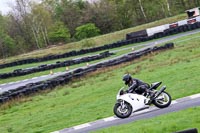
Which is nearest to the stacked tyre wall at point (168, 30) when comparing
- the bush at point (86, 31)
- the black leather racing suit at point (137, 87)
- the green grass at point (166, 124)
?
the bush at point (86, 31)

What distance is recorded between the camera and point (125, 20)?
82188mm

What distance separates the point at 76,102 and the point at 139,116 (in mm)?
6325

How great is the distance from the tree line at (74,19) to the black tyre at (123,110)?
61.1 meters

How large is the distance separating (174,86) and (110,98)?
295cm

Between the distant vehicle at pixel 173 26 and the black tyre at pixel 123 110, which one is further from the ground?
the distant vehicle at pixel 173 26

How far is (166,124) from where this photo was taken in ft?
35.3

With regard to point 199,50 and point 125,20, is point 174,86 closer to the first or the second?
point 199,50

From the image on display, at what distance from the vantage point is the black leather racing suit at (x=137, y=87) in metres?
13.5

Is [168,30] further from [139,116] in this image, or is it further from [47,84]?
[139,116]

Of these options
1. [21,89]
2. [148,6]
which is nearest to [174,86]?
[21,89]

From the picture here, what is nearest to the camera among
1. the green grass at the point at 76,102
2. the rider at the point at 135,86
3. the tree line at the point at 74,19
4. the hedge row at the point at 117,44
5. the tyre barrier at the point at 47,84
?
the rider at the point at 135,86

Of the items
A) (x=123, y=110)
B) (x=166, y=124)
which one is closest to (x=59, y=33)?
(x=123, y=110)

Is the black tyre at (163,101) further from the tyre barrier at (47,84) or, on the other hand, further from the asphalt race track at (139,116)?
the tyre barrier at (47,84)

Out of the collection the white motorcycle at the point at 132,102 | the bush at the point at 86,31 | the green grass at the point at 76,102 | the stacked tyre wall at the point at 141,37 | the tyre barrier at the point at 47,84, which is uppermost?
the bush at the point at 86,31
